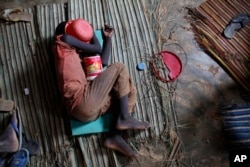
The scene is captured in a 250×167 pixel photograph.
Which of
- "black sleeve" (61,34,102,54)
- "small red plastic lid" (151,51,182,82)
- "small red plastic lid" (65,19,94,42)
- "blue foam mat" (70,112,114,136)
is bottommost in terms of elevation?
"blue foam mat" (70,112,114,136)

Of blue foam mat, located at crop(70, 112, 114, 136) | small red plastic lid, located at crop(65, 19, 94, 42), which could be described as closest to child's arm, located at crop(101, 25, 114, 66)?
small red plastic lid, located at crop(65, 19, 94, 42)

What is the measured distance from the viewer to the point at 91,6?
214 cm

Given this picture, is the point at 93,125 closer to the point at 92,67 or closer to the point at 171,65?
the point at 92,67

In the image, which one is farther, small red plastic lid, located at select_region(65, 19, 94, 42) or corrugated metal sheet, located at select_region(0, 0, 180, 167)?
corrugated metal sheet, located at select_region(0, 0, 180, 167)

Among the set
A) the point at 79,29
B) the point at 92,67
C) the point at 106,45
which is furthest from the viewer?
the point at 106,45

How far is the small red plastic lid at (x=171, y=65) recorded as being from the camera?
1998mm

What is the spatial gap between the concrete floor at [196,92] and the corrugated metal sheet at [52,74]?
130 millimetres

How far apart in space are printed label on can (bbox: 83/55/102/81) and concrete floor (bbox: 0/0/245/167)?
1.61ft

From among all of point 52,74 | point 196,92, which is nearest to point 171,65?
point 196,92

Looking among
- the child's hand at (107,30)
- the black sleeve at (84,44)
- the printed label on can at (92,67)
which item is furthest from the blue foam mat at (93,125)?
the child's hand at (107,30)

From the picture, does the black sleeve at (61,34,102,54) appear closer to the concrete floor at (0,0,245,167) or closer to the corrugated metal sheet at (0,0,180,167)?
the corrugated metal sheet at (0,0,180,167)

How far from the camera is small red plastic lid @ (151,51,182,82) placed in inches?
78.7

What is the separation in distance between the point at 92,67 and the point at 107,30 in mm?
320

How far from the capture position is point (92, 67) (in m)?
1.85
